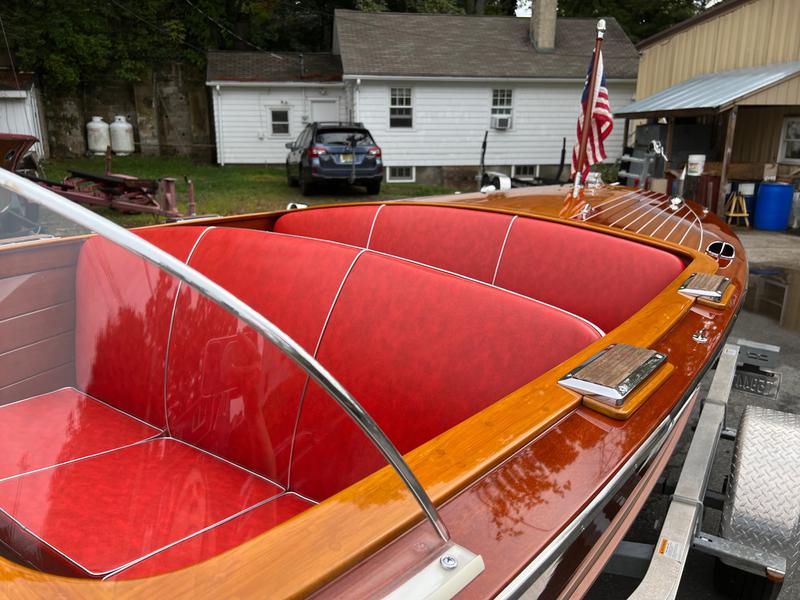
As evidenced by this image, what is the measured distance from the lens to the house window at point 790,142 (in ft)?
36.9

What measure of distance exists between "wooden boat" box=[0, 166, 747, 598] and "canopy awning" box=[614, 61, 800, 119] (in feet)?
29.0

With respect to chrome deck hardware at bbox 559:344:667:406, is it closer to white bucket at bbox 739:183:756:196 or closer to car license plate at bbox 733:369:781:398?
car license plate at bbox 733:369:781:398

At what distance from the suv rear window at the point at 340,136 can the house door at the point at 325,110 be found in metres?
6.65

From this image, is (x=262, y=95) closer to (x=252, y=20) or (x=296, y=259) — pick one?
(x=252, y=20)

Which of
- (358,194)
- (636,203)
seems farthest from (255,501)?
(358,194)

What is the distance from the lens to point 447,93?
55.2 ft

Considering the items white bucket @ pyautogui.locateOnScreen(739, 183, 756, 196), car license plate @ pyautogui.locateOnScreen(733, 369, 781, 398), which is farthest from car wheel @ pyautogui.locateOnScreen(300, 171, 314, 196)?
car license plate @ pyautogui.locateOnScreen(733, 369, 781, 398)

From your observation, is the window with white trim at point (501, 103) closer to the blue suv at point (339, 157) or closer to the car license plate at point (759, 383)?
the blue suv at point (339, 157)

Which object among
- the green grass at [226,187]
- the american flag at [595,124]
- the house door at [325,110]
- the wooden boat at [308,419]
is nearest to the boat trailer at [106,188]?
the green grass at [226,187]

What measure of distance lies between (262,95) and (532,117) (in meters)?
8.07

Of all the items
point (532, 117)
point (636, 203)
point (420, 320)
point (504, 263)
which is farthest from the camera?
point (532, 117)

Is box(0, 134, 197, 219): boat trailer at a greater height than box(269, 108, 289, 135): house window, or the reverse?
box(269, 108, 289, 135): house window

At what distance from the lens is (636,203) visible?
4328 millimetres

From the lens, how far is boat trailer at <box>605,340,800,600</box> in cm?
170
